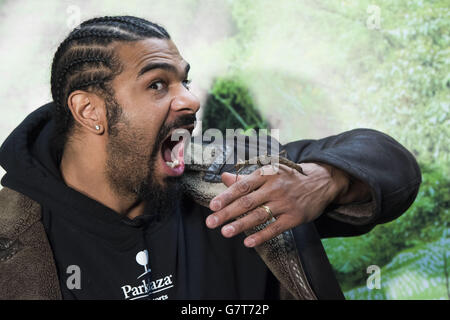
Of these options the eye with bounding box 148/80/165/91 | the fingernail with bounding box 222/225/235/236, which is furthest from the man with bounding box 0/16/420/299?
the fingernail with bounding box 222/225/235/236

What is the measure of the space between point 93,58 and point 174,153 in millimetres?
527

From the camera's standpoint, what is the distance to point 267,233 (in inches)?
61.4

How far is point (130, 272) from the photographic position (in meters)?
1.88

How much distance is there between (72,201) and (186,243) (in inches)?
20.2

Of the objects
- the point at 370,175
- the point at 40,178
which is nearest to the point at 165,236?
the point at 40,178

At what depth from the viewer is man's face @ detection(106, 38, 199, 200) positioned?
74.4 inches

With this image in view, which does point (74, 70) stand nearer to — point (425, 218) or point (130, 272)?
point (130, 272)

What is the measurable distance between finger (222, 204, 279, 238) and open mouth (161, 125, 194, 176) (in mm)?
568

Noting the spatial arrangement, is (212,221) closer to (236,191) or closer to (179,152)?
(236,191)

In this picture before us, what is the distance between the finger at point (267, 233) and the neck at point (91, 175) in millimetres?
704

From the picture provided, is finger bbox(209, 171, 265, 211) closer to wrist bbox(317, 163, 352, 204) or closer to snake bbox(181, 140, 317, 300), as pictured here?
snake bbox(181, 140, 317, 300)

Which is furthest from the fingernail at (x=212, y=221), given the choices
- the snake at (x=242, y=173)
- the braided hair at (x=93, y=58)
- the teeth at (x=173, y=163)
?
the braided hair at (x=93, y=58)

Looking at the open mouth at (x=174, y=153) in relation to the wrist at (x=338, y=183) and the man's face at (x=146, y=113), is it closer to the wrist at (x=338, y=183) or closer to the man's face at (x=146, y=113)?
the man's face at (x=146, y=113)

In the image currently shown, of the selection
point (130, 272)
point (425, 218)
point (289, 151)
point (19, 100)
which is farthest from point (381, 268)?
point (19, 100)
